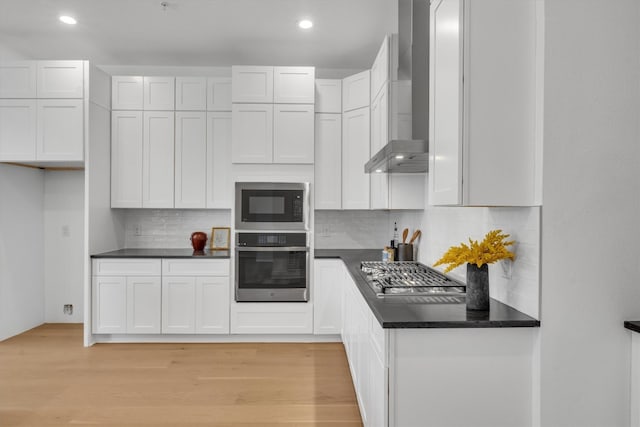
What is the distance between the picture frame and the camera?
466 cm

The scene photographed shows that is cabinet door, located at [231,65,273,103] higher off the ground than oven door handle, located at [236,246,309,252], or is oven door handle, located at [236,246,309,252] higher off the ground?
cabinet door, located at [231,65,273,103]

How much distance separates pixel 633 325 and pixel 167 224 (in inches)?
167

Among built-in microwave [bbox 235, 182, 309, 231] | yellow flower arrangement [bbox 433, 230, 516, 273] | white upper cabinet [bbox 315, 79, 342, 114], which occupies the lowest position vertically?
yellow flower arrangement [bbox 433, 230, 516, 273]

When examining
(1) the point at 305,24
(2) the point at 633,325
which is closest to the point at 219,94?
(1) the point at 305,24

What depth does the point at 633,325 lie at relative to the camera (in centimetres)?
162

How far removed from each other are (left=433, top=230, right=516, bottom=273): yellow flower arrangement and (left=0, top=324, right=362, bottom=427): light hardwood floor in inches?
54.2

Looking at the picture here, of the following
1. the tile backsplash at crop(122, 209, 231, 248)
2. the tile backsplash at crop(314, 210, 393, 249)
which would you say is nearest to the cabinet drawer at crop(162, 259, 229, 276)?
the tile backsplash at crop(122, 209, 231, 248)

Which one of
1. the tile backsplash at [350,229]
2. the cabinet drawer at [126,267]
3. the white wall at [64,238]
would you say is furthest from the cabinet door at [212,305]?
the white wall at [64,238]

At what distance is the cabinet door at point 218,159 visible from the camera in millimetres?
4371

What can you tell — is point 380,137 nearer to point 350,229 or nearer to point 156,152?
point 350,229

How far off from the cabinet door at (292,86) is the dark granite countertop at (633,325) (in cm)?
320

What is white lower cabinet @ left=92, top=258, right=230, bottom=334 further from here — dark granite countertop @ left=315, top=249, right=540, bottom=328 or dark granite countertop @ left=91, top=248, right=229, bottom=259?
dark granite countertop @ left=315, top=249, right=540, bottom=328

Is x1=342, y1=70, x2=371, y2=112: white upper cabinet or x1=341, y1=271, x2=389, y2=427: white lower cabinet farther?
x1=342, y1=70, x2=371, y2=112: white upper cabinet

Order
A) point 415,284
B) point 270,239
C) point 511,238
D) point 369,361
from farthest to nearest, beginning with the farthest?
point 270,239 → point 415,284 → point 369,361 → point 511,238
